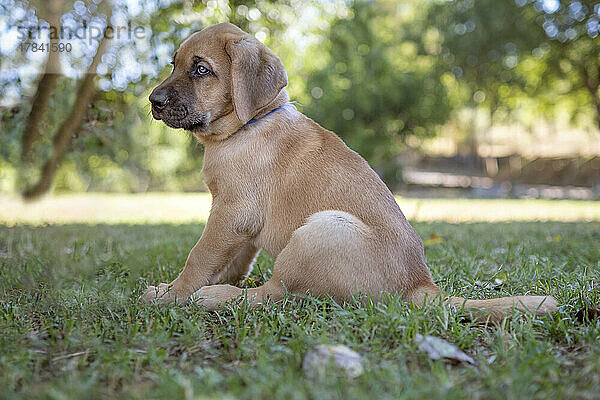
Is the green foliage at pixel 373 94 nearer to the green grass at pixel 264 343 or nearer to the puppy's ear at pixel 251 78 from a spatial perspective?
the puppy's ear at pixel 251 78

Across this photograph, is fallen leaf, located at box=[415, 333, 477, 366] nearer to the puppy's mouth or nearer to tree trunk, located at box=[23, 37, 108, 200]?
→ the puppy's mouth

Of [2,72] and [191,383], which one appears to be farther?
[2,72]

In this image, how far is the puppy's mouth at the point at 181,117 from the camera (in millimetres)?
3217

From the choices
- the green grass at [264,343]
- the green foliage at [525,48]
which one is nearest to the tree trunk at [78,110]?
the green grass at [264,343]

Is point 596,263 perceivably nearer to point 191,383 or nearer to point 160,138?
point 191,383

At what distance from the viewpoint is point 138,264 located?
12.7 feet

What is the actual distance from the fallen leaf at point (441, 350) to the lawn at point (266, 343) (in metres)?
0.03

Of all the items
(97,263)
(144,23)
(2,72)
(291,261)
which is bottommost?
(97,263)

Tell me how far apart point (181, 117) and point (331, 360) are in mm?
1980

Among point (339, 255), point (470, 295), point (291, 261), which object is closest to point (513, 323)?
point (470, 295)

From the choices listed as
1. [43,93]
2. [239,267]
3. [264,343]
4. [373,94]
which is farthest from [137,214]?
[373,94]

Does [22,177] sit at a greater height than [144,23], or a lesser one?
lesser

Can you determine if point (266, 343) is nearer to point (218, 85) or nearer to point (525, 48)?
point (218, 85)

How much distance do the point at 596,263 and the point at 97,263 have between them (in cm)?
428
